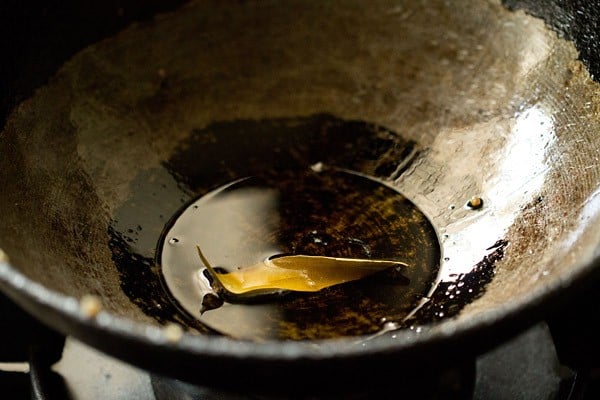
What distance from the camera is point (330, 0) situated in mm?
1126

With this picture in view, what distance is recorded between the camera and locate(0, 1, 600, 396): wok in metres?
0.83

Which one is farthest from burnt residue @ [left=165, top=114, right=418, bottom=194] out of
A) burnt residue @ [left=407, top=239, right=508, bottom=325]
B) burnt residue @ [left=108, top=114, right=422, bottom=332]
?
burnt residue @ [left=407, top=239, right=508, bottom=325]

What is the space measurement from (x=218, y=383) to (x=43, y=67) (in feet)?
1.80

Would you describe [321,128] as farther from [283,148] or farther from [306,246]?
[306,246]

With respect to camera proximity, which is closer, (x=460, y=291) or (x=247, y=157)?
(x=460, y=291)

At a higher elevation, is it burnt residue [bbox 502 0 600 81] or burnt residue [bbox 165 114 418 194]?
burnt residue [bbox 502 0 600 81]

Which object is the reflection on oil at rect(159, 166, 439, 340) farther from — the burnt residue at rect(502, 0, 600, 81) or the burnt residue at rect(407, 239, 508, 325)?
the burnt residue at rect(502, 0, 600, 81)

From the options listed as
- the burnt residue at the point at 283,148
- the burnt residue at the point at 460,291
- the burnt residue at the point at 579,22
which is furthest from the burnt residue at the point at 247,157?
the burnt residue at the point at 579,22

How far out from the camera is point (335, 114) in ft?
3.72

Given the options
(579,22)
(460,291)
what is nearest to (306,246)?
(460,291)

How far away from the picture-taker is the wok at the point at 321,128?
830 mm

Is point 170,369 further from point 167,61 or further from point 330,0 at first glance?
point 330,0

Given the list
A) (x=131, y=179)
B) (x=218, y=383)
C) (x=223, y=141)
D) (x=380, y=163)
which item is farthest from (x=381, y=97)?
(x=218, y=383)

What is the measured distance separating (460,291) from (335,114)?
39 cm
